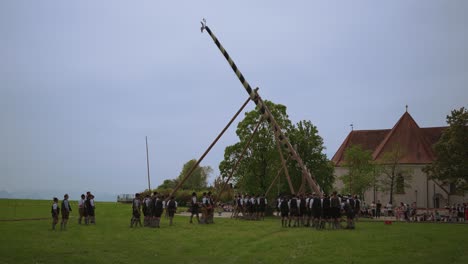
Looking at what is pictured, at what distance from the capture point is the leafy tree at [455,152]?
166ft

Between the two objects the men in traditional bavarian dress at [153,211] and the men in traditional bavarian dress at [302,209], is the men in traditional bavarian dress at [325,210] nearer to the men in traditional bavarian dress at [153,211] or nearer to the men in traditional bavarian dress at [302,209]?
the men in traditional bavarian dress at [302,209]

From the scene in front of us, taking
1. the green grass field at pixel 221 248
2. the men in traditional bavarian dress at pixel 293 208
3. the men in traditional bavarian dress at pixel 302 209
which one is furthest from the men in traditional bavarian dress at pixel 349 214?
the green grass field at pixel 221 248

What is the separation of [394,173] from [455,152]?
685 inches

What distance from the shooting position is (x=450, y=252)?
16891 mm

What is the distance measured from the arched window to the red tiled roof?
391 centimetres

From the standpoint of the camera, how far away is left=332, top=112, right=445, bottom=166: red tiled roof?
72.2 meters

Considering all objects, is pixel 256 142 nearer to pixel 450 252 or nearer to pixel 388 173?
pixel 388 173

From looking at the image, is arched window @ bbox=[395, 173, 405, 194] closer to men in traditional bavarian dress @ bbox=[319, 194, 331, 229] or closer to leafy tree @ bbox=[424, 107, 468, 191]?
leafy tree @ bbox=[424, 107, 468, 191]

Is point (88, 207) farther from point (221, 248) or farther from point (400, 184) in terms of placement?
point (400, 184)

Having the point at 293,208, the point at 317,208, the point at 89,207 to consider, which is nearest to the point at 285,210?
the point at 293,208

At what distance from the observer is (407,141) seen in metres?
74.8

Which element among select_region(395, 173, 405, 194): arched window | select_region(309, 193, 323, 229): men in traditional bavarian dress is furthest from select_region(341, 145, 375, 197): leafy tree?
select_region(309, 193, 323, 229): men in traditional bavarian dress

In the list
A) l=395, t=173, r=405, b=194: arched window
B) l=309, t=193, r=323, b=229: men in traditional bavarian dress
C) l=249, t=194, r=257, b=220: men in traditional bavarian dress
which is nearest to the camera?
l=309, t=193, r=323, b=229: men in traditional bavarian dress

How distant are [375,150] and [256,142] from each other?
1502 inches
